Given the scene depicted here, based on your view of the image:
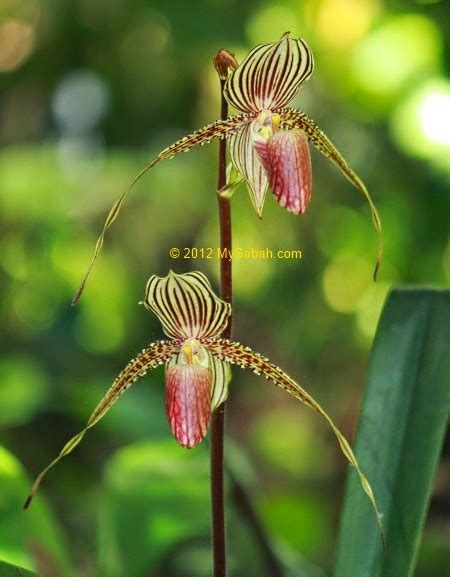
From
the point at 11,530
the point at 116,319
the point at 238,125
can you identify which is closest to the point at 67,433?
the point at 116,319

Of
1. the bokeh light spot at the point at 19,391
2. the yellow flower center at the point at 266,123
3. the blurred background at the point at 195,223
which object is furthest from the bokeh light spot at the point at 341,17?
the yellow flower center at the point at 266,123

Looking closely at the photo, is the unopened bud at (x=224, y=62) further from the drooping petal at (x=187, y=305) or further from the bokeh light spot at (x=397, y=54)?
the bokeh light spot at (x=397, y=54)

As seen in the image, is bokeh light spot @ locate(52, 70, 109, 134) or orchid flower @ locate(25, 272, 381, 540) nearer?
orchid flower @ locate(25, 272, 381, 540)

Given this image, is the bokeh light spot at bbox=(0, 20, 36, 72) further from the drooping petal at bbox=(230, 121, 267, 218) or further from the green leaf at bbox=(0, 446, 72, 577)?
the drooping petal at bbox=(230, 121, 267, 218)

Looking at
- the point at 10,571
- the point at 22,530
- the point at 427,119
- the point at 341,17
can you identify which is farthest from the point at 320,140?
the point at 341,17

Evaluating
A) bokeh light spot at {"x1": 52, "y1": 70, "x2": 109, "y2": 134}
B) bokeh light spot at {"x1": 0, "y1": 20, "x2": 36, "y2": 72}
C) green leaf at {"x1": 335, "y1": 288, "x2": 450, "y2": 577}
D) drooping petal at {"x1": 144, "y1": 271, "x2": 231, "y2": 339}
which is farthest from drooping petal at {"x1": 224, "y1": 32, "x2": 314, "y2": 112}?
bokeh light spot at {"x1": 52, "y1": 70, "x2": 109, "y2": 134}

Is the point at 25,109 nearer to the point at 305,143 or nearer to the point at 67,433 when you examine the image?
the point at 67,433

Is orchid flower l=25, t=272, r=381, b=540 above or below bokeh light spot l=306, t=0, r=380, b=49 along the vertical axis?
below
